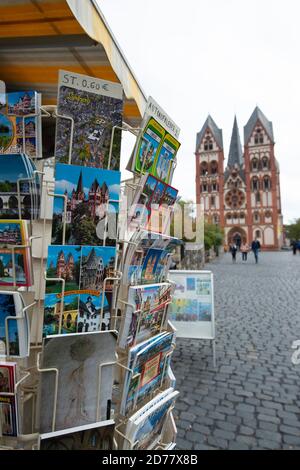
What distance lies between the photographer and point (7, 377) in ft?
4.15

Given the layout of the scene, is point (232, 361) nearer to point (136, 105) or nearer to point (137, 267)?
point (137, 267)

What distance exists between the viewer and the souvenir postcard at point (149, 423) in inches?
59.5

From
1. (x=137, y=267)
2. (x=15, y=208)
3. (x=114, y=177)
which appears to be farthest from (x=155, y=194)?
(x=15, y=208)

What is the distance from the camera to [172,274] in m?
4.32

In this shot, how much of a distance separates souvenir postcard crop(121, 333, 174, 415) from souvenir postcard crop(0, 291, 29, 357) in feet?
1.71

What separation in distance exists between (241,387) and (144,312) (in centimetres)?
242

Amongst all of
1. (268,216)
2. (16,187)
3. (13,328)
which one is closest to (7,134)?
(16,187)

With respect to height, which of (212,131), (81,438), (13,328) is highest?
(212,131)

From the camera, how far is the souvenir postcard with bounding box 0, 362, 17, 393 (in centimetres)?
125

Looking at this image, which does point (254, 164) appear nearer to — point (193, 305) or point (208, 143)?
point (208, 143)

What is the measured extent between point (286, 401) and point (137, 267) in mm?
2561

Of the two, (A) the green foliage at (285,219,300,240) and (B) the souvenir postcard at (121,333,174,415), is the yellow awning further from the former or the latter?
(A) the green foliage at (285,219,300,240)

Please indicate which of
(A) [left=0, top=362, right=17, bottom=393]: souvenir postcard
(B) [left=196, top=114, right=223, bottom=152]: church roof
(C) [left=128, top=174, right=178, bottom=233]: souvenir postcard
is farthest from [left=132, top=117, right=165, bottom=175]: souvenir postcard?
(B) [left=196, top=114, right=223, bottom=152]: church roof

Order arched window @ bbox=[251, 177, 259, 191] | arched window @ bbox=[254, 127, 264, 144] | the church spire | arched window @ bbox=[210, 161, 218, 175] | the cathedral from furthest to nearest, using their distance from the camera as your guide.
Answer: the church spire, arched window @ bbox=[210, 161, 218, 175], arched window @ bbox=[254, 127, 264, 144], arched window @ bbox=[251, 177, 259, 191], the cathedral
